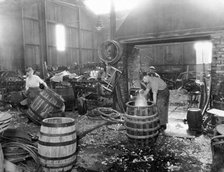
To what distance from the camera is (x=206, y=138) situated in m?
5.86

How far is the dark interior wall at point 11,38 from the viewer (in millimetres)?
16266

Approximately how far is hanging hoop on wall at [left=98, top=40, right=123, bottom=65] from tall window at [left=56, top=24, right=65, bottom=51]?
42.8ft

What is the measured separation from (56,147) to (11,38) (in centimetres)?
1566

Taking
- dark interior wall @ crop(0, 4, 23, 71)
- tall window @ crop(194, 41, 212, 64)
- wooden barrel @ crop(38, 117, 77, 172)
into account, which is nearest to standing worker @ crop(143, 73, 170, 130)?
wooden barrel @ crop(38, 117, 77, 172)

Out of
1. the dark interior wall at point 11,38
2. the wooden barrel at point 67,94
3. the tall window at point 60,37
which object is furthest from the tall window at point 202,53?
the dark interior wall at point 11,38

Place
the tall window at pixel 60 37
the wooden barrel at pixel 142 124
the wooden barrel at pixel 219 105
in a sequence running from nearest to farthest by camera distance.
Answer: the wooden barrel at pixel 142 124 < the wooden barrel at pixel 219 105 < the tall window at pixel 60 37

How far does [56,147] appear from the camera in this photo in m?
3.80

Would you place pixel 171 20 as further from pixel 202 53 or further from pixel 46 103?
pixel 202 53

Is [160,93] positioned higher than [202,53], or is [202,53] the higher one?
[202,53]

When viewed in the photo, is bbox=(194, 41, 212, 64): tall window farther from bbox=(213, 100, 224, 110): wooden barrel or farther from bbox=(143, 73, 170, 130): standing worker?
bbox=(213, 100, 224, 110): wooden barrel

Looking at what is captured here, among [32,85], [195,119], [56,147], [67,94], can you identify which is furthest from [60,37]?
[56,147]

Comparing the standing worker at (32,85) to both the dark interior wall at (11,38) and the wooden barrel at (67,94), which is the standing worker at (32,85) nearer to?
the wooden barrel at (67,94)

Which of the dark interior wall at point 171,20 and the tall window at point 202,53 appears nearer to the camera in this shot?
the dark interior wall at point 171,20

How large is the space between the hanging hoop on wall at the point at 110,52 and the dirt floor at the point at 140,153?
2.80 metres
